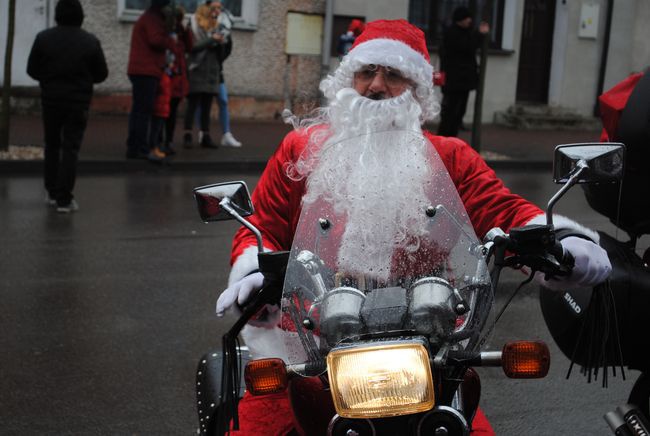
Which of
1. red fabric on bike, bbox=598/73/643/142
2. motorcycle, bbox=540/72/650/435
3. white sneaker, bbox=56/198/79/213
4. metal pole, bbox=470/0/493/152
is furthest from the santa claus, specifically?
metal pole, bbox=470/0/493/152

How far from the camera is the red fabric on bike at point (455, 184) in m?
2.81

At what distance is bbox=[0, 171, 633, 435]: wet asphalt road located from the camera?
438 centimetres

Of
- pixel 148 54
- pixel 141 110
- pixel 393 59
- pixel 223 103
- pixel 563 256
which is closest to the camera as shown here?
pixel 563 256

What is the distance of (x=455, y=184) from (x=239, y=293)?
902mm

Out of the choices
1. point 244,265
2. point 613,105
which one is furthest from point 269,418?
point 613,105

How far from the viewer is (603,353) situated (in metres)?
2.43

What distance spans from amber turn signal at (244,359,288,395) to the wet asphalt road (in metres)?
2.15

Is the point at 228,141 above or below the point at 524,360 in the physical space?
below

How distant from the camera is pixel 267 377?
2133mm

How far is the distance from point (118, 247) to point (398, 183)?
5.70m

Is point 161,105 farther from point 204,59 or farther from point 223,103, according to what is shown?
point 223,103

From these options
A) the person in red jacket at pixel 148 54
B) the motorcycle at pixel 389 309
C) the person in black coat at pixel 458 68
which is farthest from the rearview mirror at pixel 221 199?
the person in black coat at pixel 458 68

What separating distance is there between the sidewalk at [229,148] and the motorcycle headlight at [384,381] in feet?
33.2

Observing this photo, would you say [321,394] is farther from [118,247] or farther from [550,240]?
[118,247]
